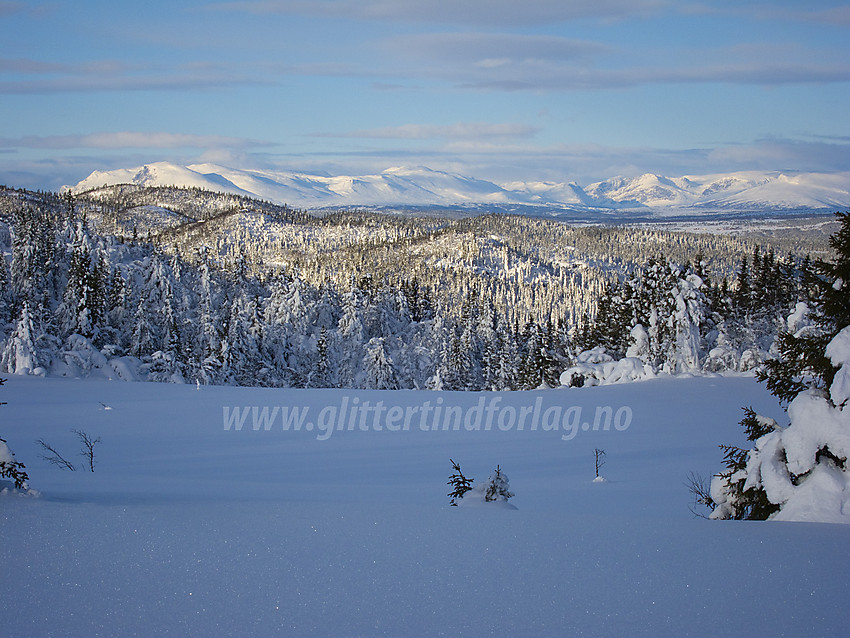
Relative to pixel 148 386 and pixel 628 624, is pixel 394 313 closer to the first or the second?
pixel 148 386

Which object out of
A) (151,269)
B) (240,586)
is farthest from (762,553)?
(151,269)

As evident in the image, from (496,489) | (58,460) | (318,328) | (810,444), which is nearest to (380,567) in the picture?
(496,489)

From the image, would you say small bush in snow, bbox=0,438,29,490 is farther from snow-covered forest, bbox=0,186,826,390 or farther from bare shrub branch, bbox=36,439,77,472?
snow-covered forest, bbox=0,186,826,390

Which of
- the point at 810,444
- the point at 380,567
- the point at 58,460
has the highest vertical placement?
the point at 810,444

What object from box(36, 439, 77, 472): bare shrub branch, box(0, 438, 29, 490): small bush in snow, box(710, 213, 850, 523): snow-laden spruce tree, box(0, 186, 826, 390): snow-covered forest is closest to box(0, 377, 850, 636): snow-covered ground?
box(0, 438, 29, 490): small bush in snow

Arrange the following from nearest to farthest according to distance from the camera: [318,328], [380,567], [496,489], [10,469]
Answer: [380,567] < [10,469] < [496,489] < [318,328]

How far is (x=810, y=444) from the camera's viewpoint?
5.72m

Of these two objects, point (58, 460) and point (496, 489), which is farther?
point (58, 460)

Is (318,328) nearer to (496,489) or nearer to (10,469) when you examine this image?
(496,489)

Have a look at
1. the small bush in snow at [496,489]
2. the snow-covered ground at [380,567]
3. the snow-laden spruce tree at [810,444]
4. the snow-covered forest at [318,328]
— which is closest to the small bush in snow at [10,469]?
the snow-covered ground at [380,567]

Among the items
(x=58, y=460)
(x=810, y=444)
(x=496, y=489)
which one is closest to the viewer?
(x=810, y=444)

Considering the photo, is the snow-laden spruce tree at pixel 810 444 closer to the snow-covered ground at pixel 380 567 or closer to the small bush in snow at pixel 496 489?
the snow-covered ground at pixel 380 567

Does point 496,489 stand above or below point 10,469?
below

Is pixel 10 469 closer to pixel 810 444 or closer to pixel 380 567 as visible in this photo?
pixel 380 567
